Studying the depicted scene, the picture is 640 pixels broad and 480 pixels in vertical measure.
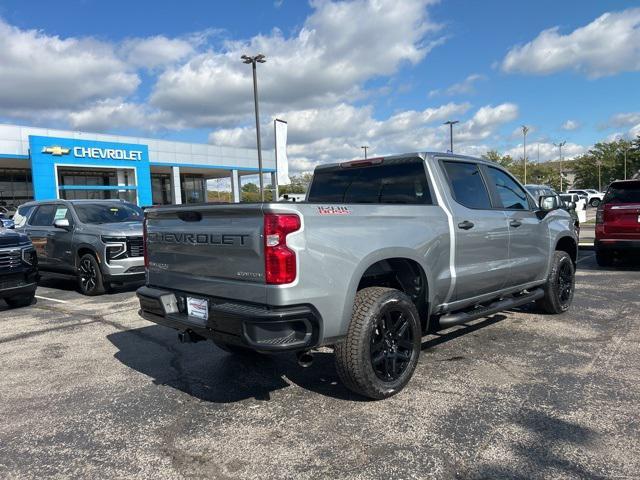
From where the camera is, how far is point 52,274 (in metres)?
9.88

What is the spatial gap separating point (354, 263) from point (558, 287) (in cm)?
388

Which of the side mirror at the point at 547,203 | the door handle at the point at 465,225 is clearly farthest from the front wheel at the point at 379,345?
the side mirror at the point at 547,203

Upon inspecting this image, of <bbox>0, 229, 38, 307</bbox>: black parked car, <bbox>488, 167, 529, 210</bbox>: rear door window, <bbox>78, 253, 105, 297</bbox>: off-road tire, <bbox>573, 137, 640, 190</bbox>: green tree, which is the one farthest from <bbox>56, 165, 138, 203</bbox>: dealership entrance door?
<bbox>573, 137, 640, 190</bbox>: green tree

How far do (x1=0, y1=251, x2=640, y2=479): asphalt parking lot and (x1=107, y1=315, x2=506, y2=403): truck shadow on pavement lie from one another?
0.07ft

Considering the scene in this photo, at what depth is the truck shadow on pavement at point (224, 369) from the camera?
4062 mm

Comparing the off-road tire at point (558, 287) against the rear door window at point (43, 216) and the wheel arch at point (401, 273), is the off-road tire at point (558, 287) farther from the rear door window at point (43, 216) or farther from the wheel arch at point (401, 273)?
the rear door window at point (43, 216)

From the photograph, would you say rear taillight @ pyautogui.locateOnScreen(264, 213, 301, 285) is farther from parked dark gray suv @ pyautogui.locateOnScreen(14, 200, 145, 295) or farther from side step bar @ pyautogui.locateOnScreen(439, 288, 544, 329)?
parked dark gray suv @ pyautogui.locateOnScreen(14, 200, 145, 295)

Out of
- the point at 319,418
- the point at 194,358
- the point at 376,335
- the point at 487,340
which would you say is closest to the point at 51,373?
the point at 194,358

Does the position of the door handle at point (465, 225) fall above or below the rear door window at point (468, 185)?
below

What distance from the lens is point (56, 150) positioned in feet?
90.8

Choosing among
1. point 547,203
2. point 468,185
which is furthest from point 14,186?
point 547,203

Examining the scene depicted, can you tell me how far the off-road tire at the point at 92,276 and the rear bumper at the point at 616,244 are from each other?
9254mm

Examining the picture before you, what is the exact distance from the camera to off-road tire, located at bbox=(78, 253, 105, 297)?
8.68 metres

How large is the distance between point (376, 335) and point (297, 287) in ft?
2.92
